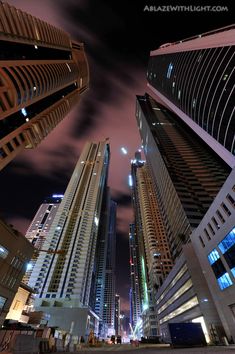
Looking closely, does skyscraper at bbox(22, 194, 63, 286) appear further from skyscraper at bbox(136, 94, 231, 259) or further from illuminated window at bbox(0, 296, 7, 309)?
illuminated window at bbox(0, 296, 7, 309)

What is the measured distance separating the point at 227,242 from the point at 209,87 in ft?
207

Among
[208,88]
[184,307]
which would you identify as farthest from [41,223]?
[208,88]

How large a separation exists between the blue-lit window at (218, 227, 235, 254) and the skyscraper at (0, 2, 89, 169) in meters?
49.0

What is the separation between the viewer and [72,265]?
10944 centimetres

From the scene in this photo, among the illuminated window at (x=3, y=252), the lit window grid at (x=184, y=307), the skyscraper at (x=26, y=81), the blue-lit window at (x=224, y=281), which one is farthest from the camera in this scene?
the lit window grid at (x=184, y=307)

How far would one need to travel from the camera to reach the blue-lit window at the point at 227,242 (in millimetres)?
33125

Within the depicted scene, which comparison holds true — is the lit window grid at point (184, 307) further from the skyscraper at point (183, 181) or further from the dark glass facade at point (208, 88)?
the dark glass facade at point (208, 88)

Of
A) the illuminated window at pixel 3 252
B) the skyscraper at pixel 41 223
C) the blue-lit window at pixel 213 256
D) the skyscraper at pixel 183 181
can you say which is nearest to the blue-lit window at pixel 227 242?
the blue-lit window at pixel 213 256

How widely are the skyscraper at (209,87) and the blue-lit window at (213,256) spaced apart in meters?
34.6

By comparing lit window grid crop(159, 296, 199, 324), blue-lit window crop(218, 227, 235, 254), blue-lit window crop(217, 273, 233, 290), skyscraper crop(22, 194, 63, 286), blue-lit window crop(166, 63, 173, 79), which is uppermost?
blue-lit window crop(166, 63, 173, 79)

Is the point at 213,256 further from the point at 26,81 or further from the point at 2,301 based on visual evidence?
the point at 26,81

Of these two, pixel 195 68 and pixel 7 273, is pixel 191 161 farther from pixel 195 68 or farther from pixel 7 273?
pixel 7 273

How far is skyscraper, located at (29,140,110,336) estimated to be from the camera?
8994cm

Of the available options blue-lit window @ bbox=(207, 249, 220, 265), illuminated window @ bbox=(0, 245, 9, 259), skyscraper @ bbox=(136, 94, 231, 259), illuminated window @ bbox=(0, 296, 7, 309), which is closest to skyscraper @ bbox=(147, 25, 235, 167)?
skyscraper @ bbox=(136, 94, 231, 259)
